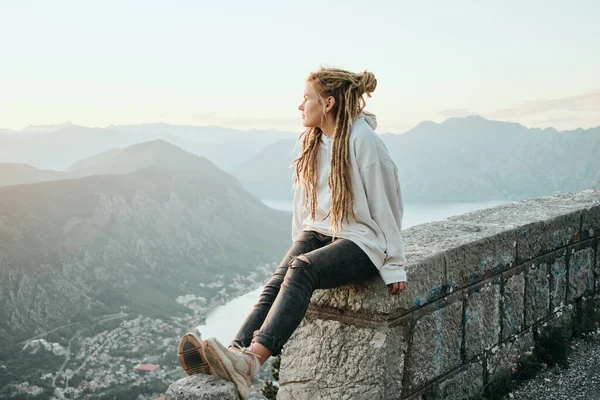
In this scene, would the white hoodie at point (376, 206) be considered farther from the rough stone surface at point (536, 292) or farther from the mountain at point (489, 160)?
the mountain at point (489, 160)

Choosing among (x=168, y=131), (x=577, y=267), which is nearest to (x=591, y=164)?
(x=577, y=267)

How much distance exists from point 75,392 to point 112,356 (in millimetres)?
4846

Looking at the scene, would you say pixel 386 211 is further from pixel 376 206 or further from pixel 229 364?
pixel 229 364

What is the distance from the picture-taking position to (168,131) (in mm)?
108688

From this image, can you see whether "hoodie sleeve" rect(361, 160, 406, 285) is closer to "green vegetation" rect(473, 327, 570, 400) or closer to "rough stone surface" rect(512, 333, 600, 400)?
"green vegetation" rect(473, 327, 570, 400)

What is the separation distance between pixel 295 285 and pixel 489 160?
7934 centimetres

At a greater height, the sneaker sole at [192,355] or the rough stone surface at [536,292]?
the sneaker sole at [192,355]

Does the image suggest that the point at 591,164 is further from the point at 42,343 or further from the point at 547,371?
the point at 547,371

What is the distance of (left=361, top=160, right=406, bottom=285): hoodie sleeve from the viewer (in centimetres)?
209

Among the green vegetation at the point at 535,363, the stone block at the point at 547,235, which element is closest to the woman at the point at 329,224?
the green vegetation at the point at 535,363

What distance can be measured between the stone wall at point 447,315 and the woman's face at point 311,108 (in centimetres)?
70

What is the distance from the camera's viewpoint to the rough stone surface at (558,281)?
10.1 ft

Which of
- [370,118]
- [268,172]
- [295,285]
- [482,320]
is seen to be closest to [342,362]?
[295,285]

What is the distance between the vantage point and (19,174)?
66.9 metres
